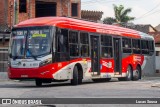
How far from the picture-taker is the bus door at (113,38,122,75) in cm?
2886

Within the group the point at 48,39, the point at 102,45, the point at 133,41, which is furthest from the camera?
the point at 133,41

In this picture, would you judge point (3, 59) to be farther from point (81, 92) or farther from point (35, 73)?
point (81, 92)

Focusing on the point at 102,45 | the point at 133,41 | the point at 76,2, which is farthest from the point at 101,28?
the point at 76,2

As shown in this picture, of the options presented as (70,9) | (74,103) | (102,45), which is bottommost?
(74,103)

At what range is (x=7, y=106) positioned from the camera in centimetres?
1323

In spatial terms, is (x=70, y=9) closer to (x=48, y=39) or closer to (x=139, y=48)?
(x=139, y=48)

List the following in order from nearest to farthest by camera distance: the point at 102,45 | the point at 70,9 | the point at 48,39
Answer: the point at 48,39, the point at 102,45, the point at 70,9

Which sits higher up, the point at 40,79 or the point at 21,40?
the point at 21,40

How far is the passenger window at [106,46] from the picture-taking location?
27.2m

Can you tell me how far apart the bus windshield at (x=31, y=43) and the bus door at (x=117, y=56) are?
7394 millimetres

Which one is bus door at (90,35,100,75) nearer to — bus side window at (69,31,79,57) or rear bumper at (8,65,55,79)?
bus side window at (69,31,79,57)

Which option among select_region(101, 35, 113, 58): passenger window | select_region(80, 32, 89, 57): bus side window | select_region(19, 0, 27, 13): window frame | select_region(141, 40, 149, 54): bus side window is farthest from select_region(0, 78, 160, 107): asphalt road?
select_region(19, 0, 27, 13): window frame

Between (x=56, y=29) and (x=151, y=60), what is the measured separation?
14560 mm

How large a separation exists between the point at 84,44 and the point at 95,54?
1.55 meters
